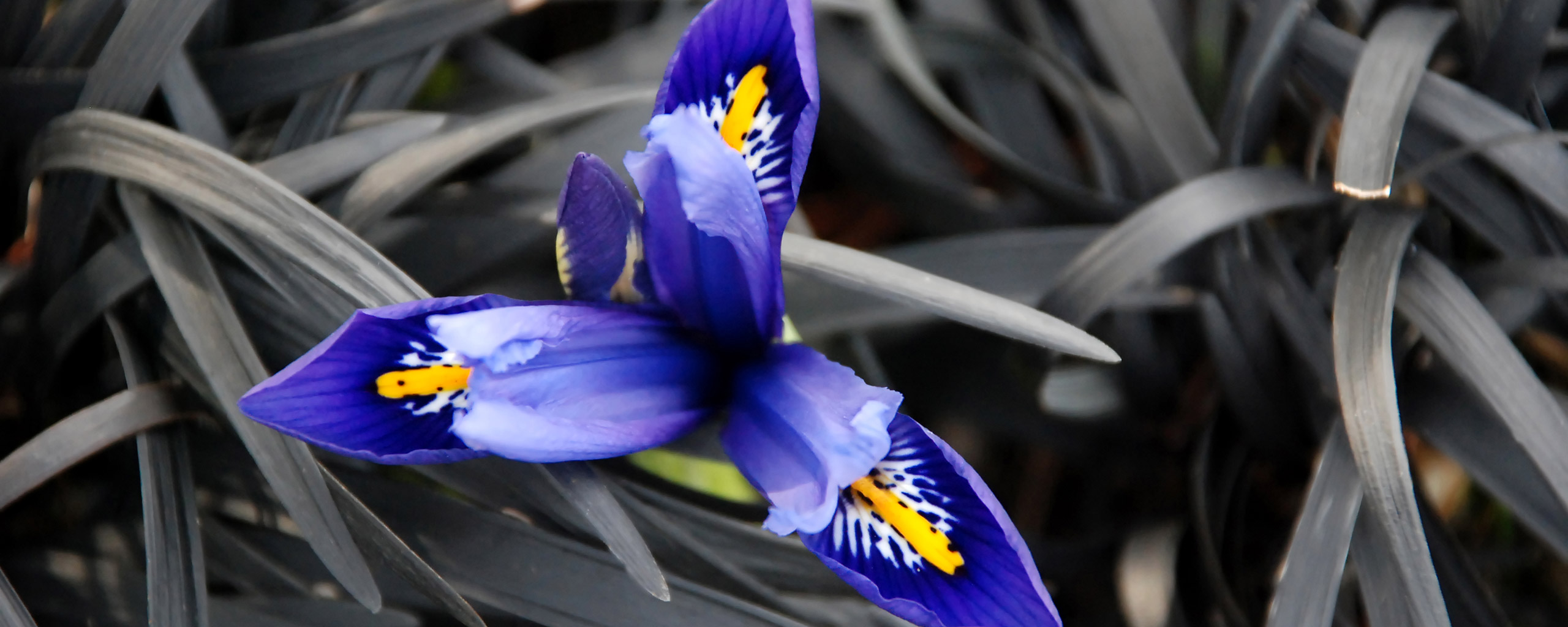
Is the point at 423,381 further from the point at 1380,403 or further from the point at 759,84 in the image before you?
the point at 1380,403

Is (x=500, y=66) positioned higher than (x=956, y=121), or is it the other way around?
(x=500, y=66)

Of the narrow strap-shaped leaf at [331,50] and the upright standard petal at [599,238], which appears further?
the narrow strap-shaped leaf at [331,50]

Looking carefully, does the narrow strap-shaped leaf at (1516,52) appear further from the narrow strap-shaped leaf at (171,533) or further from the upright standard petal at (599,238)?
the narrow strap-shaped leaf at (171,533)

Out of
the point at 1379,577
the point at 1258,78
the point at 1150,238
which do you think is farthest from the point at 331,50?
the point at 1379,577

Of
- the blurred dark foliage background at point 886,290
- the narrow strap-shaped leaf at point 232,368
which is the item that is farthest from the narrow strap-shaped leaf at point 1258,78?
the narrow strap-shaped leaf at point 232,368

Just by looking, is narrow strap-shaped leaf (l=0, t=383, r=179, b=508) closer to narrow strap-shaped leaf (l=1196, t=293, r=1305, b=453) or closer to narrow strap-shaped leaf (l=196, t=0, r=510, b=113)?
narrow strap-shaped leaf (l=196, t=0, r=510, b=113)

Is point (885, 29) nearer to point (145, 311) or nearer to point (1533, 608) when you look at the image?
point (145, 311)
